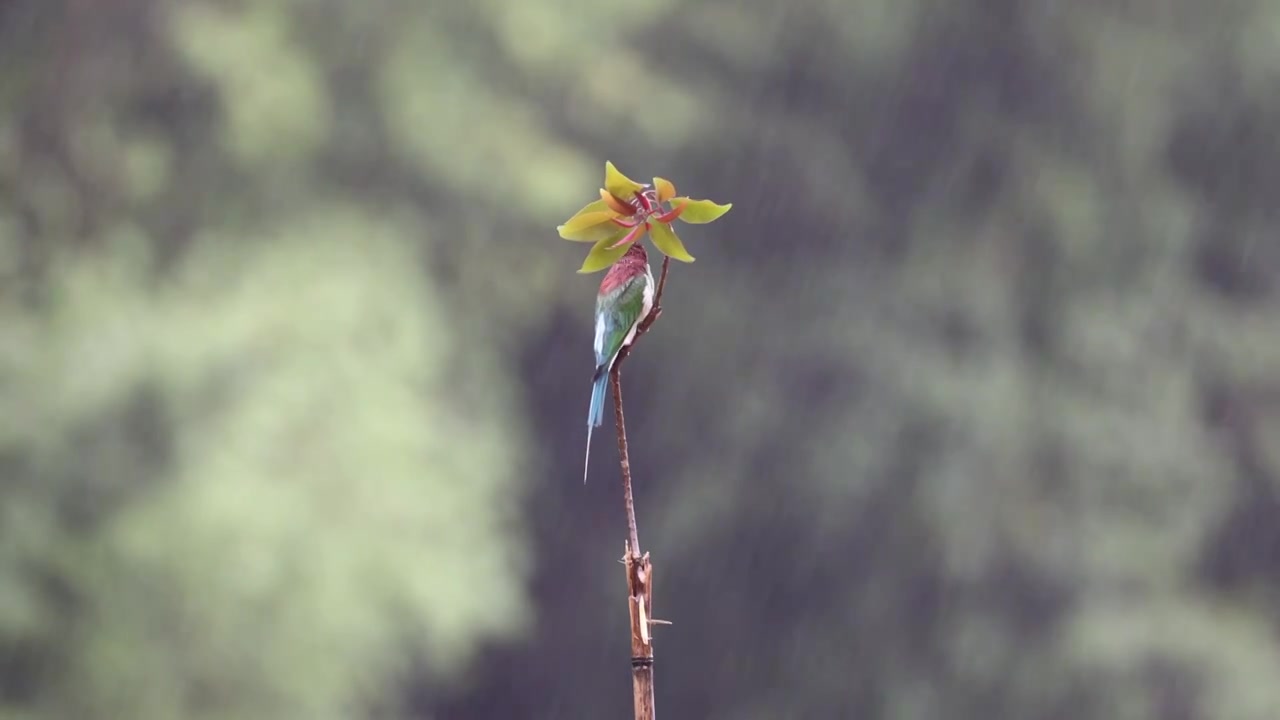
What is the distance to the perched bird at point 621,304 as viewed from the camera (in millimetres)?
613

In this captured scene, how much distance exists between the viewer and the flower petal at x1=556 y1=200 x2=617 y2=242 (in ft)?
1.68

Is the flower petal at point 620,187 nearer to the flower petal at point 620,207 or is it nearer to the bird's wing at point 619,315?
the flower petal at point 620,207

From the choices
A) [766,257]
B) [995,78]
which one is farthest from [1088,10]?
[766,257]

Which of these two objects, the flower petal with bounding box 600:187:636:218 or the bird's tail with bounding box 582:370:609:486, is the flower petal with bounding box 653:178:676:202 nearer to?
the flower petal with bounding box 600:187:636:218

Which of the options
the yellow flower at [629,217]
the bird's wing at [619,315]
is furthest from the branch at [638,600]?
the bird's wing at [619,315]

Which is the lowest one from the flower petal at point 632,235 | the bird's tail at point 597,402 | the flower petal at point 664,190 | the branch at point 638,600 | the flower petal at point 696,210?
the branch at point 638,600

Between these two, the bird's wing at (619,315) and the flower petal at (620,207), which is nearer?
the flower petal at (620,207)

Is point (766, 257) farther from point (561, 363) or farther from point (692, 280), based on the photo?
point (561, 363)

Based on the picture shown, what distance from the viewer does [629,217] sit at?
52cm

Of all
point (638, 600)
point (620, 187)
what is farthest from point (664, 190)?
point (638, 600)

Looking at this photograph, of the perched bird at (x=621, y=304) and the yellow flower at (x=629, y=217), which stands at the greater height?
the perched bird at (x=621, y=304)

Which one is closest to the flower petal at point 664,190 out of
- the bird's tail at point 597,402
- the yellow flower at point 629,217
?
the yellow flower at point 629,217

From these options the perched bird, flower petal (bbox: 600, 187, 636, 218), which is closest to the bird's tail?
the perched bird

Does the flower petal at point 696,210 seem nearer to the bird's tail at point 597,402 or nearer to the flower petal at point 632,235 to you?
the flower petal at point 632,235
